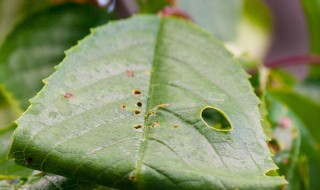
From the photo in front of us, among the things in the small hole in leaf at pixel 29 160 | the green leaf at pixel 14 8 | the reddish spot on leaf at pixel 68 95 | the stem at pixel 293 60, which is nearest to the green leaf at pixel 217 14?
the stem at pixel 293 60

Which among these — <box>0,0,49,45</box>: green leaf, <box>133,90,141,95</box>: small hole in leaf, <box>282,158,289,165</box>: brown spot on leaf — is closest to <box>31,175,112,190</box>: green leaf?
<box>133,90,141,95</box>: small hole in leaf

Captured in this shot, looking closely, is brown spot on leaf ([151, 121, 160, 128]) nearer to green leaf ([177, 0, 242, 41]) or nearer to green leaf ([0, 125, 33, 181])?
green leaf ([0, 125, 33, 181])

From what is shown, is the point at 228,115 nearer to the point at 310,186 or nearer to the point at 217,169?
the point at 217,169

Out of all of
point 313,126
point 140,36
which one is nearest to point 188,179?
point 140,36

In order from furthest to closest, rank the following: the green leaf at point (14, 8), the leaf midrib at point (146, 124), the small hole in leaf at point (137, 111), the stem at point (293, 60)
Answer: the green leaf at point (14, 8)
the stem at point (293, 60)
the small hole in leaf at point (137, 111)
the leaf midrib at point (146, 124)

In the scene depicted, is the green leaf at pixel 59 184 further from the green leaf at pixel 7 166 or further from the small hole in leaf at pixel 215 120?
the small hole in leaf at pixel 215 120

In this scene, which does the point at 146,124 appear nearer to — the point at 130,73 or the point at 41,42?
the point at 130,73

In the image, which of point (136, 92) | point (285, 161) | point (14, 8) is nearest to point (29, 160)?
point (136, 92)
